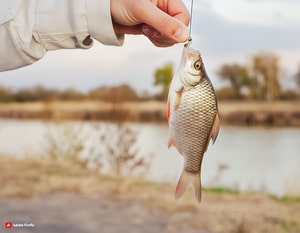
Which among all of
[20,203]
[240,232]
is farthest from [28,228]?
[240,232]

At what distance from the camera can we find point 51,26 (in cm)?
118

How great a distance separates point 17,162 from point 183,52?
4436mm

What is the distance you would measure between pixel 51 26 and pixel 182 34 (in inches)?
12.1

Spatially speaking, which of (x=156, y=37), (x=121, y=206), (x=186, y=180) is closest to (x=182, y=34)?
(x=156, y=37)

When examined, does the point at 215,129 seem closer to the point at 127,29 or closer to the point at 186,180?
the point at 186,180

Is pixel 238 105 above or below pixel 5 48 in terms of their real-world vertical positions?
below

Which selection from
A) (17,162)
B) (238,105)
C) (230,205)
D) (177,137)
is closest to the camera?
(177,137)

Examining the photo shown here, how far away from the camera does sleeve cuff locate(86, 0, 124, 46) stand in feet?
3.76

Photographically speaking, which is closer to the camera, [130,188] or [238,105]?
[130,188]

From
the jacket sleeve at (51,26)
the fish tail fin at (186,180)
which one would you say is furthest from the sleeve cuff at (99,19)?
the fish tail fin at (186,180)

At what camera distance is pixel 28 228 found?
3.50 metres

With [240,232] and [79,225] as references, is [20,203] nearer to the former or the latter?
[79,225]

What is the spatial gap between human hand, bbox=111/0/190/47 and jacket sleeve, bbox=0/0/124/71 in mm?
35

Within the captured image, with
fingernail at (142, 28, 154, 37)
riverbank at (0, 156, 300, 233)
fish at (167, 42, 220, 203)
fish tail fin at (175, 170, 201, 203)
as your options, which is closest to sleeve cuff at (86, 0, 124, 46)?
fingernail at (142, 28, 154, 37)
